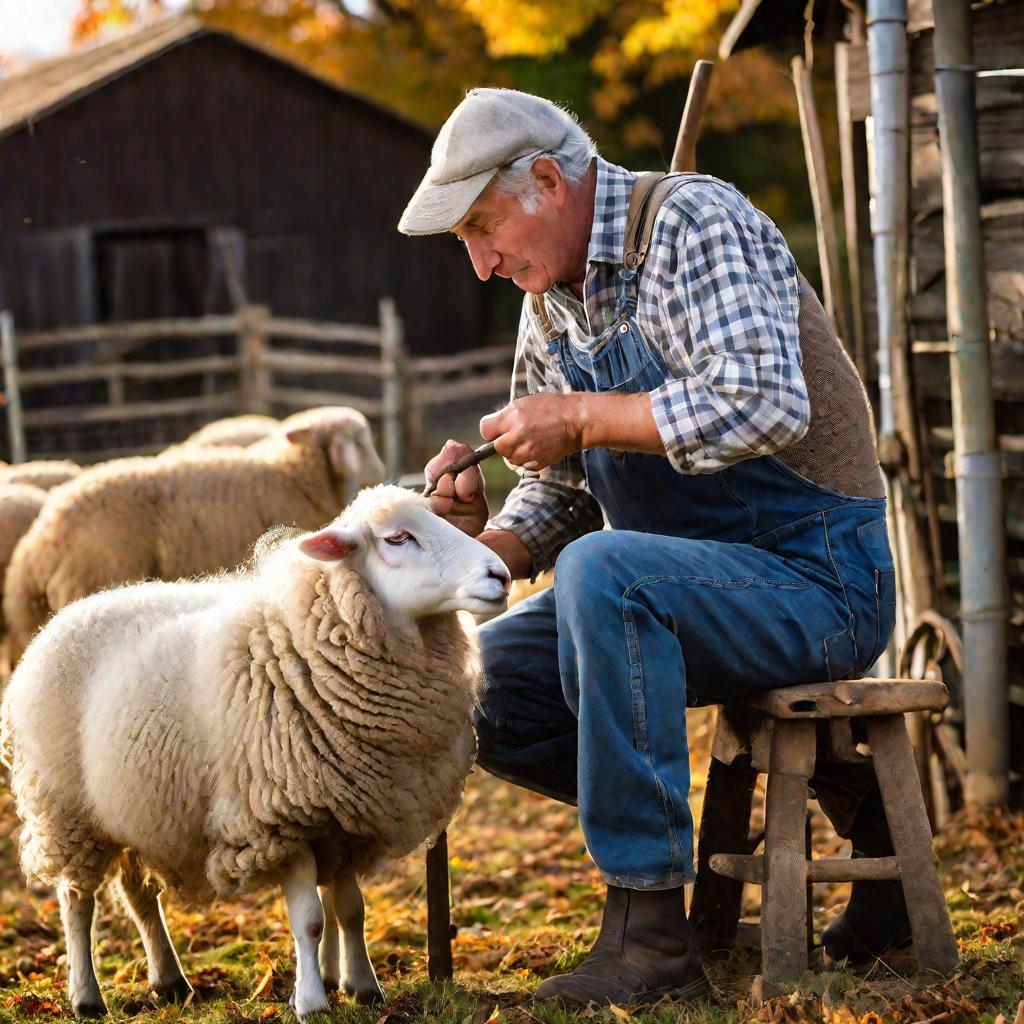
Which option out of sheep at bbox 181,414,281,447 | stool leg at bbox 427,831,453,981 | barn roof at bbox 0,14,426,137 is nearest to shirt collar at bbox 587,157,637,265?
stool leg at bbox 427,831,453,981

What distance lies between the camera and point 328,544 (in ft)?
11.0

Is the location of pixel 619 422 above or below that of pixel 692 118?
below

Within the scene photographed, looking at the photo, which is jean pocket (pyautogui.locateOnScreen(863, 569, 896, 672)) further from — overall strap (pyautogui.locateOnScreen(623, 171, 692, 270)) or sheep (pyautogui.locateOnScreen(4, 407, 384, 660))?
sheep (pyautogui.locateOnScreen(4, 407, 384, 660))

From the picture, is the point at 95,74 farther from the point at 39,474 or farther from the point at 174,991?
the point at 174,991

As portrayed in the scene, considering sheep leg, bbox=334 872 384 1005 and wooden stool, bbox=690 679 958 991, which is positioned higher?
wooden stool, bbox=690 679 958 991

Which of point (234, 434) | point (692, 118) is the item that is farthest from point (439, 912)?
point (234, 434)

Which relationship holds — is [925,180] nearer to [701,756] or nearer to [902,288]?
[902,288]

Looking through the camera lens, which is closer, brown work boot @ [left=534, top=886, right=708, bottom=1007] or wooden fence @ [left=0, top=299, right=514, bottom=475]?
brown work boot @ [left=534, top=886, right=708, bottom=1007]

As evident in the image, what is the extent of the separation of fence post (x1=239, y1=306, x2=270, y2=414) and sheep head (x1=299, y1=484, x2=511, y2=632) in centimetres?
1247

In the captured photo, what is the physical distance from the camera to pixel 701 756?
6180mm

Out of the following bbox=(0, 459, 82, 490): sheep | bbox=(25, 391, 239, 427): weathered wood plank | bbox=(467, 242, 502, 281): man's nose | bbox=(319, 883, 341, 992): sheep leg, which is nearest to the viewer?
bbox=(467, 242, 502, 281): man's nose

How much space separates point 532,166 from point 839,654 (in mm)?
1340

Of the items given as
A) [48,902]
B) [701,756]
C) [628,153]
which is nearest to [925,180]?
[701,756]

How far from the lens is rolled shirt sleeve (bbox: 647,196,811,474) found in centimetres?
305
